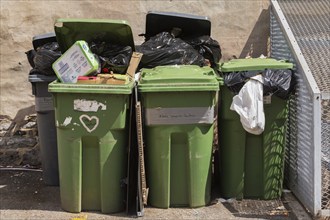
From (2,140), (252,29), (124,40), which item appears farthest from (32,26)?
(252,29)

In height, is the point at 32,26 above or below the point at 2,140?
above

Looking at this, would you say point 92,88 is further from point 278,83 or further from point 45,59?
point 278,83

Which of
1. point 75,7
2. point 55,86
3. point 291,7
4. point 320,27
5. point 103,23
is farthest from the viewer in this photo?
point 75,7

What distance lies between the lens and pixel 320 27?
5.14 metres

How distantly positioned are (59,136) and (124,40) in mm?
1099

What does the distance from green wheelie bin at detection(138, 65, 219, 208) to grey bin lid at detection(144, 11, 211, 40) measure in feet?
2.93

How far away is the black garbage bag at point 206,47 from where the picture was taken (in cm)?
515

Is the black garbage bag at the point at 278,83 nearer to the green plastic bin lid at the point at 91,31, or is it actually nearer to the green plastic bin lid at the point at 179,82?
the green plastic bin lid at the point at 179,82

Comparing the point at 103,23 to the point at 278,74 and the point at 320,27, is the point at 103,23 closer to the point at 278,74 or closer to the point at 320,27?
the point at 278,74

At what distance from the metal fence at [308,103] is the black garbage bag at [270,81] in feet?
0.41

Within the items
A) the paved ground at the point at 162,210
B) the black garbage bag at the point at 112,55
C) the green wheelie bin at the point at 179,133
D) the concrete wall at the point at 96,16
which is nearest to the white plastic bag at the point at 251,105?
the green wheelie bin at the point at 179,133

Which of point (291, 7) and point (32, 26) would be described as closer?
point (291, 7)

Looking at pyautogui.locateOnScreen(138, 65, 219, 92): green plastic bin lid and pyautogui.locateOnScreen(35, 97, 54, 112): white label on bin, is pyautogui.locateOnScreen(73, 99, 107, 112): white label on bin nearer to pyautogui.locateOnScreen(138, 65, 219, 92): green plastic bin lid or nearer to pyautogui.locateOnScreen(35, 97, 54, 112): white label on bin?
pyautogui.locateOnScreen(138, 65, 219, 92): green plastic bin lid

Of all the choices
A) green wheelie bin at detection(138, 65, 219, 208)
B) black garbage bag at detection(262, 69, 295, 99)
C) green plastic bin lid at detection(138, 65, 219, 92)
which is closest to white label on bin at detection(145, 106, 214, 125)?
green wheelie bin at detection(138, 65, 219, 208)
